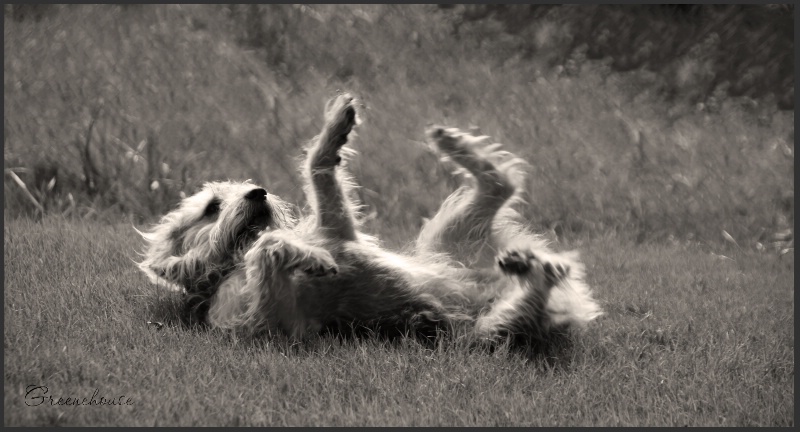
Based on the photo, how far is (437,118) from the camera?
8953 millimetres

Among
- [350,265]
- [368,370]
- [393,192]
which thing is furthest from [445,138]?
[393,192]

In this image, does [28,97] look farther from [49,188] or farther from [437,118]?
[437,118]

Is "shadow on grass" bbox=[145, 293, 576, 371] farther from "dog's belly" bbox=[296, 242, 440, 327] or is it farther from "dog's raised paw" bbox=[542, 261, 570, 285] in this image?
"dog's raised paw" bbox=[542, 261, 570, 285]

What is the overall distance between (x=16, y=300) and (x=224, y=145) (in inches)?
165

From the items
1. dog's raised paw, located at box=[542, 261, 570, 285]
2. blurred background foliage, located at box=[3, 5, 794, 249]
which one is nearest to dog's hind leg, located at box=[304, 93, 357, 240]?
dog's raised paw, located at box=[542, 261, 570, 285]

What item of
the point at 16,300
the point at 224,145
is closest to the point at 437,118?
the point at 224,145

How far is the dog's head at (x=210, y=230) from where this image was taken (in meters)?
4.17

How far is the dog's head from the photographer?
4.17 meters

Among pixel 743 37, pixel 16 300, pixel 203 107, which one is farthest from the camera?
pixel 743 37

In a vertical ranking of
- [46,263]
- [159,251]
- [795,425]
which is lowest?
[46,263]

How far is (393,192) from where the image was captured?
300 inches

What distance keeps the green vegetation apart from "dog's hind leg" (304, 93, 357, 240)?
70 cm

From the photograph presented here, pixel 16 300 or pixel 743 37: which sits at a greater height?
pixel 743 37

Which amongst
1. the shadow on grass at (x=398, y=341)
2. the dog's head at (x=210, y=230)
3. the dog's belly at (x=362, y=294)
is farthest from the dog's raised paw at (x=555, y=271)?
the dog's head at (x=210, y=230)
